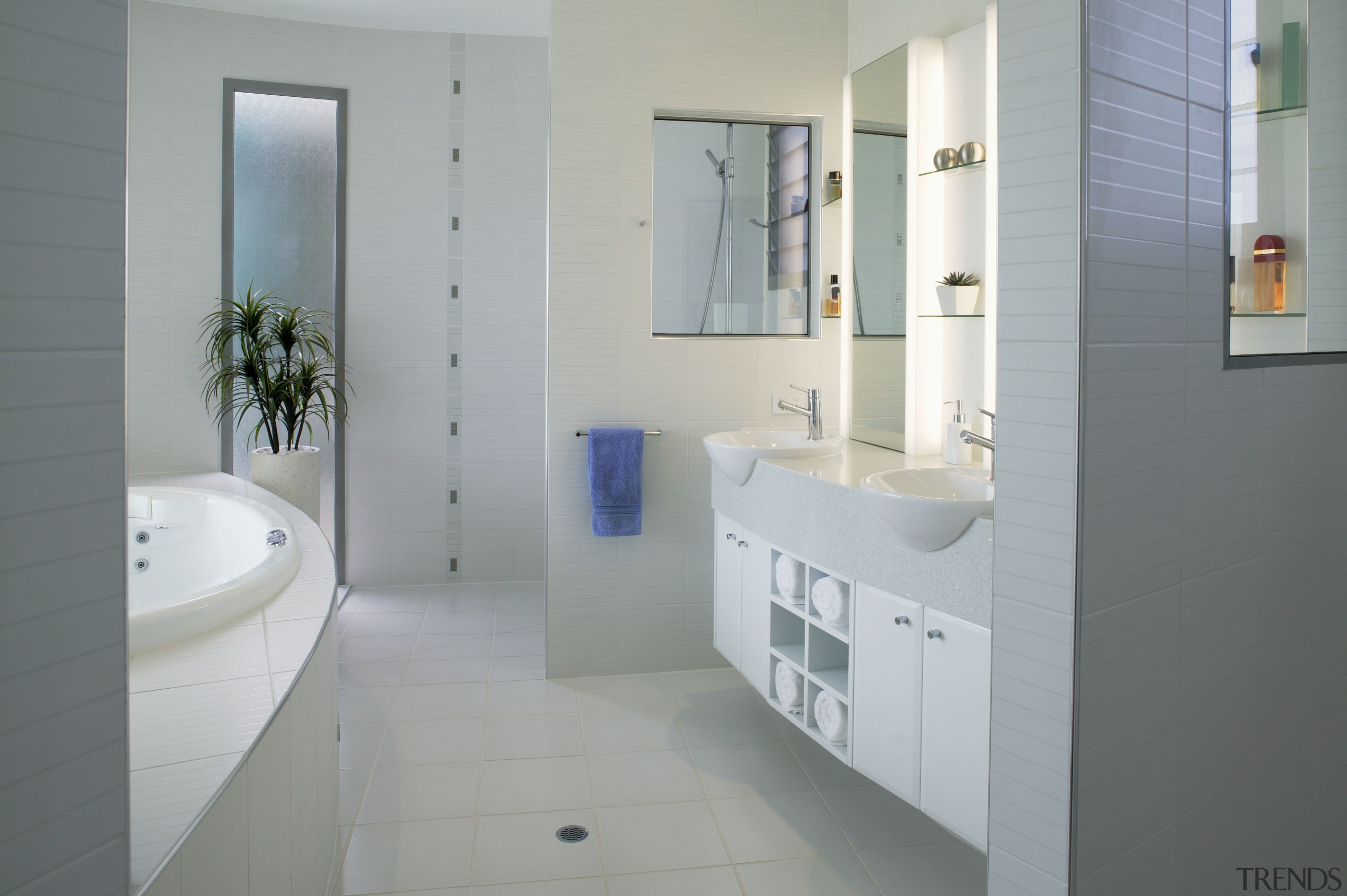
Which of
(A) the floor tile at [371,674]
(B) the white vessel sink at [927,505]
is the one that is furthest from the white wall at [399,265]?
(B) the white vessel sink at [927,505]

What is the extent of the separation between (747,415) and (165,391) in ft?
9.82

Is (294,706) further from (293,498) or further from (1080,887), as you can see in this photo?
(293,498)

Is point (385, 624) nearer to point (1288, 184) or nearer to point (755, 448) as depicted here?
point (755, 448)

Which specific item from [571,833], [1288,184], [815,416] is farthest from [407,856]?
[1288,184]

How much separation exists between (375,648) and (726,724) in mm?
1670

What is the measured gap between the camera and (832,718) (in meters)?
2.42

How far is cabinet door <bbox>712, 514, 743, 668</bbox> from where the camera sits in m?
3.08

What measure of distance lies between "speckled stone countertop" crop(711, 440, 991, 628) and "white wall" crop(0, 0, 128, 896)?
1628 mm

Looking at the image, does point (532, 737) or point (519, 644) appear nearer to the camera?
point (532, 737)

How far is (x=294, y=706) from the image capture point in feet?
5.33

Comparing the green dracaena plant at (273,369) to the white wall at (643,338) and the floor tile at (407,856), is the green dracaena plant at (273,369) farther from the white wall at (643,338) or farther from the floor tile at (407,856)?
the floor tile at (407,856)

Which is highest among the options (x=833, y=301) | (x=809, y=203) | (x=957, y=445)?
(x=809, y=203)

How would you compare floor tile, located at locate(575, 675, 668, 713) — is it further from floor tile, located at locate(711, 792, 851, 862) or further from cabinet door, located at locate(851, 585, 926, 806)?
cabinet door, located at locate(851, 585, 926, 806)

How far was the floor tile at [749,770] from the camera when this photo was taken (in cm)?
257
